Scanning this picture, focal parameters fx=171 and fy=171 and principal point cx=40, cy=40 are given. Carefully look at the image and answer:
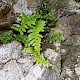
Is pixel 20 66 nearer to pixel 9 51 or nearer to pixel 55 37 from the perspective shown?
pixel 9 51

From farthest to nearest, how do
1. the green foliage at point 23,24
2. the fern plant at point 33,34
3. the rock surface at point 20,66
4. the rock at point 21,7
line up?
the rock at point 21,7
the green foliage at point 23,24
the fern plant at point 33,34
the rock surface at point 20,66

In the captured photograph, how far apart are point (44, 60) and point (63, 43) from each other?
71 cm

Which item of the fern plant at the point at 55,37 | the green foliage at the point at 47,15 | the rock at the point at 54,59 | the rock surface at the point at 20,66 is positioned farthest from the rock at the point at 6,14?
the rock at the point at 54,59

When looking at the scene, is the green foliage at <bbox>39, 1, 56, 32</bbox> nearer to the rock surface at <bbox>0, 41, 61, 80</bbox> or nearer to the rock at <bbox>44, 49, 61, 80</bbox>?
the rock at <bbox>44, 49, 61, 80</bbox>

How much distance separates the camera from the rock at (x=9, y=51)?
2728mm

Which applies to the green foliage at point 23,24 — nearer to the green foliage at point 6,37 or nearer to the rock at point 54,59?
the green foliage at point 6,37

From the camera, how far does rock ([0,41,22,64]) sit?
2.73 meters

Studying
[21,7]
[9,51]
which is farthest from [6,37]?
[21,7]

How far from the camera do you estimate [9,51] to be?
111 inches

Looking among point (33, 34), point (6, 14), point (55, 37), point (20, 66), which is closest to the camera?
point (20, 66)

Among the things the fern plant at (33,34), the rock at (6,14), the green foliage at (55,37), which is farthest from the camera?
the green foliage at (55,37)

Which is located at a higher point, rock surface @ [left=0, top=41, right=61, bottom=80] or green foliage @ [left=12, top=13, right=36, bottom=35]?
green foliage @ [left=12, top=13, right=36, bottom=35]

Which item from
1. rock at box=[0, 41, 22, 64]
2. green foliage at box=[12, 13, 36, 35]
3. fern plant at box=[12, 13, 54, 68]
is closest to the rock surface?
rock at box=[0, 41, 22, 64]

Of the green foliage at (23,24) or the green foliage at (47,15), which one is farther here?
the green foliage at (47,15)
